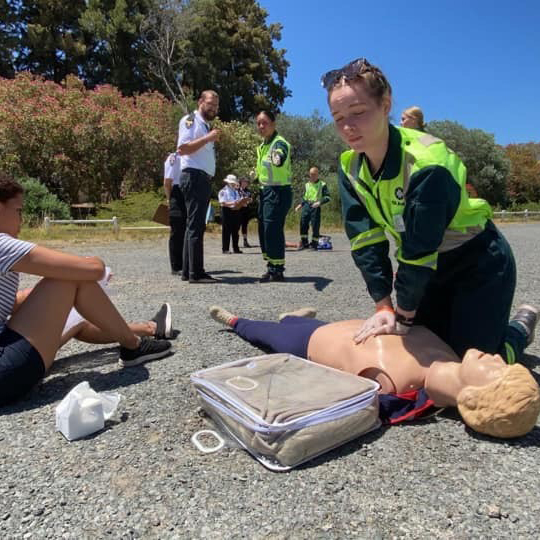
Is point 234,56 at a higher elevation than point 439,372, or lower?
higher

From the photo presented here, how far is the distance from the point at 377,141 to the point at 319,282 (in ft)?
12.8

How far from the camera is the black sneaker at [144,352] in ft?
9.22

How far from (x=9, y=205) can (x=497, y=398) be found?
2306 millimetres

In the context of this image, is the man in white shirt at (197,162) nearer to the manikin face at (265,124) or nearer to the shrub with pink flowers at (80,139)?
the manikin face at (265,124)

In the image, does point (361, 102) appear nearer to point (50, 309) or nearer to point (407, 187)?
point (407, 187)

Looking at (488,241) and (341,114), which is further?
(488,241)

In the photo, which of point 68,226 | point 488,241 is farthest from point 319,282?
point 68,226

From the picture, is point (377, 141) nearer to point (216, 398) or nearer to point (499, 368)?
point (499, 368)

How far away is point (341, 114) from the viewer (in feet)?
7.02

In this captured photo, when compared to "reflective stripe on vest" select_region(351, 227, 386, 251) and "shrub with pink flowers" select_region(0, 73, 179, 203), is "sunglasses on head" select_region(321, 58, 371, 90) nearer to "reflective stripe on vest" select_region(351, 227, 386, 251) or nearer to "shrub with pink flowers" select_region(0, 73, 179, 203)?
"reflective stripe on vest" select_region(351, 227, 386, 251)

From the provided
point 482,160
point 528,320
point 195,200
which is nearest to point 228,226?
point 195,200

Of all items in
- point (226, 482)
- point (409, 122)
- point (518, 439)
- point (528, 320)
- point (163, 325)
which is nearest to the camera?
point (226, 482)

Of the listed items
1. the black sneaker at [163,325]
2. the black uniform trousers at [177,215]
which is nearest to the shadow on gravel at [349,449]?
the black sneaker at [163,325]

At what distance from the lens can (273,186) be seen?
5754mm
